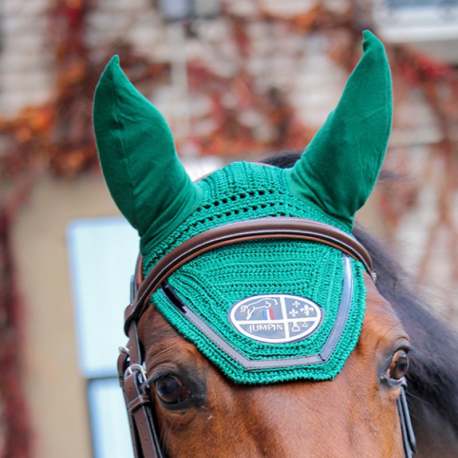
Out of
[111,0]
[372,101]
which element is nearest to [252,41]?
[111,0]

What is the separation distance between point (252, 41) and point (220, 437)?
4.46m

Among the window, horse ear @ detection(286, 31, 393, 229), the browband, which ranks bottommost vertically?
the window

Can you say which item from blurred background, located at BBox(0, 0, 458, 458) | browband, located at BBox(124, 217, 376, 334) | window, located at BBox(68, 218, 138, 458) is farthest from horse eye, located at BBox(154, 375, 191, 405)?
window, located at BBox(68, 218, 138, 458)

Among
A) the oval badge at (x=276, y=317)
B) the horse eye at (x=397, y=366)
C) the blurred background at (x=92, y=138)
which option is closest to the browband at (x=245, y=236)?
the oval badge at (x=276, y=317)

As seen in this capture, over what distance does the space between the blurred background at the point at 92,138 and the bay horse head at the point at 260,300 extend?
128 inches

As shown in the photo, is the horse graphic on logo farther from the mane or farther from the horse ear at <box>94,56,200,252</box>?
the mane

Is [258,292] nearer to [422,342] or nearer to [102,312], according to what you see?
[422,342]

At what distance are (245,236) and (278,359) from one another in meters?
0.28

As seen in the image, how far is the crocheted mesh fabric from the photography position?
133 cm

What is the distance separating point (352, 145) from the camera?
4.91 ft

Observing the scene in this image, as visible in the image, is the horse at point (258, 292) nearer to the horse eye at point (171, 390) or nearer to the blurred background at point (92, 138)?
the horse eye at point (171, 390)

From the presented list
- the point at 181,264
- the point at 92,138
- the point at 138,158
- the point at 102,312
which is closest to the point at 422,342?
the point at 181,264

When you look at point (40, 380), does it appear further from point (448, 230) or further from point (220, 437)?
point (220, 437)

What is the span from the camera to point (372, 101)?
1485 millimetres
